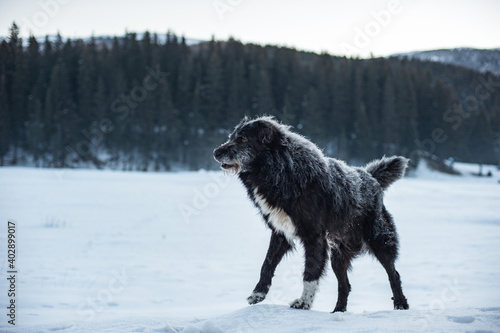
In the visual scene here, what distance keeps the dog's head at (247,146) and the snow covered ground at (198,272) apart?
1218mm

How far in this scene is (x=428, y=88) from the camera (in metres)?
57.9

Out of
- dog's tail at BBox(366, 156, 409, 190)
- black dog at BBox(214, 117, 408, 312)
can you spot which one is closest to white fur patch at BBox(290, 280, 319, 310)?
black dog at BBox(214, 117, 408, 312)

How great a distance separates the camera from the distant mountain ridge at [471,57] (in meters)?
143

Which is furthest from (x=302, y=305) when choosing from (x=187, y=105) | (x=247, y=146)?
(x=187, y=105)

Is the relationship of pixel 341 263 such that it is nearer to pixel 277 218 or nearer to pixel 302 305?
pixel 302 305

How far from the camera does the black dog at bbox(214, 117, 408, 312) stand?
341 centimetres

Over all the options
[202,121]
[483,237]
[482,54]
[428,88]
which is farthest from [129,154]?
[482,54]

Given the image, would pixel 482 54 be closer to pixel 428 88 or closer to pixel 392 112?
pixel 428 88

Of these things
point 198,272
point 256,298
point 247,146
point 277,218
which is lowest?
point 198,272

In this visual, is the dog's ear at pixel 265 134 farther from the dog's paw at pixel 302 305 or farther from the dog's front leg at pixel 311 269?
the dog's paw at pixel 302 305

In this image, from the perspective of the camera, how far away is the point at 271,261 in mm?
3732

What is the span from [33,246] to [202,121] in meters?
40.3

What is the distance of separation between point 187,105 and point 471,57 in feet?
499

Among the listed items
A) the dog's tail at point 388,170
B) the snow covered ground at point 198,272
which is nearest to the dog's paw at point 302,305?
the snow covered ground at point 198,272
